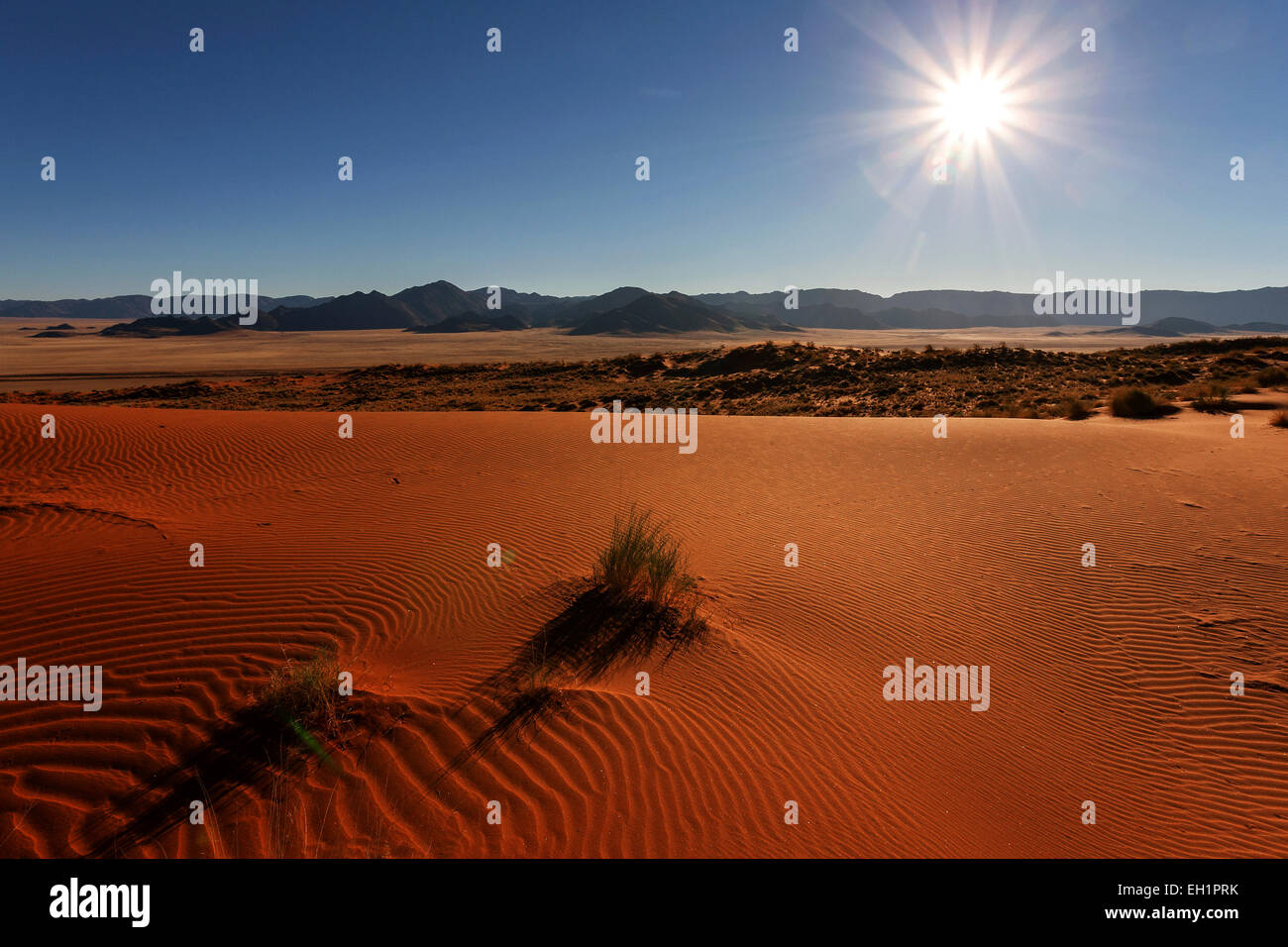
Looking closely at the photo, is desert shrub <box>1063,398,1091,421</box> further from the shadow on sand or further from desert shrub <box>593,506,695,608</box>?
the shadow on sand

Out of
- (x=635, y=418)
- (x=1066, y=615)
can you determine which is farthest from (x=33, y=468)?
(x=1066, y=615)

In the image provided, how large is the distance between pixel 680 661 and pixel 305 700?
9.63 ft

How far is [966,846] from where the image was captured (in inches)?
136

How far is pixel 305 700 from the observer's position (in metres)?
4.02

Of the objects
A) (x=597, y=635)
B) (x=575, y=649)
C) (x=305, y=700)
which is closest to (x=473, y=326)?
(x=597, y=635)

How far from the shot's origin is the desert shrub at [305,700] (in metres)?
3.93

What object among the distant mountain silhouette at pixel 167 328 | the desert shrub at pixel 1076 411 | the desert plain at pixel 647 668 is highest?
the distant mountain silhouette at pixel 167 328

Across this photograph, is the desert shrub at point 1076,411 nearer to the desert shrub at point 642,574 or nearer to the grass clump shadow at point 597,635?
the grass clump shadow at point 597,635

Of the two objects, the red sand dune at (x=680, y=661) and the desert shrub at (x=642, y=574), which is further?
the desert shrub at (x=642, y=574)

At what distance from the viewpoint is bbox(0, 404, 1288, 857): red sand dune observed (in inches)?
135

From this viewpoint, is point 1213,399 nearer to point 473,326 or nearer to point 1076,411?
point 1076,411

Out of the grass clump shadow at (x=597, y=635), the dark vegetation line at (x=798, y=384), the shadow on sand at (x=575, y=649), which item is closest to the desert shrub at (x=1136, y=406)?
the dark vegetation line at (x=798, y=384)

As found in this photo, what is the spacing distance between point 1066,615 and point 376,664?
273 inches

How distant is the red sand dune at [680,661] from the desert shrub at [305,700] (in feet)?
0.74
